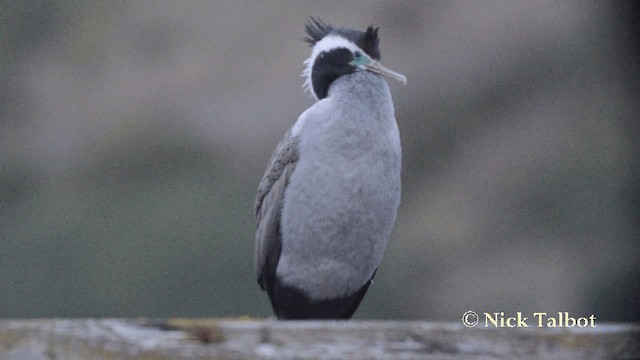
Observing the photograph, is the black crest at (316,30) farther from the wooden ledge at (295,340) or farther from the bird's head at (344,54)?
the wooden ledge at (295,340)

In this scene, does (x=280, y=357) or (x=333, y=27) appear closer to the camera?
(x=280, y=357)

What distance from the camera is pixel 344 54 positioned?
69.9 inches

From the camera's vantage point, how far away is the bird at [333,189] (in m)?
1.68

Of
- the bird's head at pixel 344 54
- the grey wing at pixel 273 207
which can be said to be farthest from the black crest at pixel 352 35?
the grey wing at pixel 273 207

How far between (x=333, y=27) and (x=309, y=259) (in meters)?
0.37

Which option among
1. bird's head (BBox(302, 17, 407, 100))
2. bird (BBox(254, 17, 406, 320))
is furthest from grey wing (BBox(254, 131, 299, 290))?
bird's head (BBox(302, 17, 407, 100))

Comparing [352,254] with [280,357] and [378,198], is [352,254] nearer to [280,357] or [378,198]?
[378,198]

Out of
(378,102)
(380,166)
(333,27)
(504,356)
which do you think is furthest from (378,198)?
→ (504,356)

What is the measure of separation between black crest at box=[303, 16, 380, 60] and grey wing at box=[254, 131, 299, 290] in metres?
0.17

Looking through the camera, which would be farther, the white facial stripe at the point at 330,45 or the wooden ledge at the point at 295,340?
the white facial stripe at the point at 330,45

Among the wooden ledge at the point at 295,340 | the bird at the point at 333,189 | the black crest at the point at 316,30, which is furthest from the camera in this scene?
the black crest at the point at 316,30

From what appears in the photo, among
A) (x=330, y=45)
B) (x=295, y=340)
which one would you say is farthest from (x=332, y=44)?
(x=295, y=340)

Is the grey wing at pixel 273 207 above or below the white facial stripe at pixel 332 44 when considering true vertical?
below

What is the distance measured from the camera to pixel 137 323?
2.26ft
